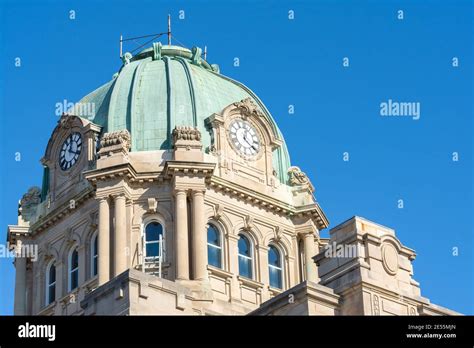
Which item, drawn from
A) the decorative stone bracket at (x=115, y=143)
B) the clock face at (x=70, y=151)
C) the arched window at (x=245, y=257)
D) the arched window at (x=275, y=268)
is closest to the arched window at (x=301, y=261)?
the arched window at (x=275, y=268)

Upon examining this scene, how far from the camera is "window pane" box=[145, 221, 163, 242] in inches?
2702

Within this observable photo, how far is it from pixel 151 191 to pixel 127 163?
5.73ft

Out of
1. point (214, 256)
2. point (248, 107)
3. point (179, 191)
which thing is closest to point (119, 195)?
point (179, 191)

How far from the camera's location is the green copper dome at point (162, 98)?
7162 cm

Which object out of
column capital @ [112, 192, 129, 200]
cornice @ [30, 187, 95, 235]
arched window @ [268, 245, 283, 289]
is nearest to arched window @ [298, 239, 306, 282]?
arched window @ [268, 245, 283, 289]

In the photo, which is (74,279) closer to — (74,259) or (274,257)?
(74,259)

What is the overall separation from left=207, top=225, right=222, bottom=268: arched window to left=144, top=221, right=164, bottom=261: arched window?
215 cm

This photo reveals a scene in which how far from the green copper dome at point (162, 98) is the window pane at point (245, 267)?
5.73 m

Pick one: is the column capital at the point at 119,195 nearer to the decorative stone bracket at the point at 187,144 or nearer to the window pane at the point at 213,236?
the decorative stone bracket at the point at 187,144

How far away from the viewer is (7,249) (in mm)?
73625

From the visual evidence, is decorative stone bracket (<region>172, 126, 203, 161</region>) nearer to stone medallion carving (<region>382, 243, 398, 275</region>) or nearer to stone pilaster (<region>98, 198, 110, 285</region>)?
stone pilaster (<region>98, 198, 110, 285</region>)
